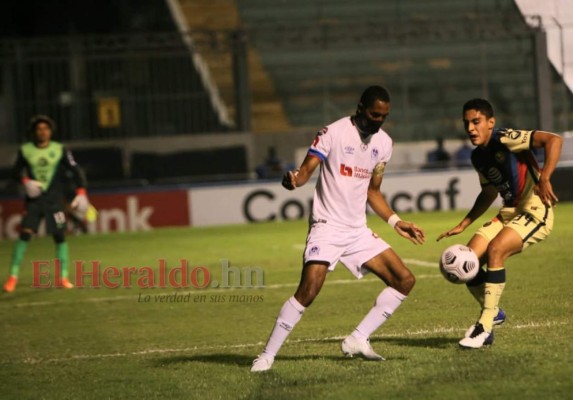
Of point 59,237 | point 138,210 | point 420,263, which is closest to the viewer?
point 59,237

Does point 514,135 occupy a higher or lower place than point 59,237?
higher

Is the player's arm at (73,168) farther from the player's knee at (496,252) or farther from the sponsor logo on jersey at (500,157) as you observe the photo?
the player's knee at (496,252)

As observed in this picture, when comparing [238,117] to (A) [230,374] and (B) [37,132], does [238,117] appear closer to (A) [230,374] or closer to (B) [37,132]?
(B) [37,132]

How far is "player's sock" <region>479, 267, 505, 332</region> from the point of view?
829 cm

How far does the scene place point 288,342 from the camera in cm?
958

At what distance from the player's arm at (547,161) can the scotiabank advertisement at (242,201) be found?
1650 centimetres

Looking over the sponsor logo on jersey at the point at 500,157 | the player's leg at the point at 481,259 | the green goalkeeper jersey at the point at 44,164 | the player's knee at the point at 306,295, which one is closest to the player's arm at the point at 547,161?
the sponsor logo on jersey at the point at 500,157

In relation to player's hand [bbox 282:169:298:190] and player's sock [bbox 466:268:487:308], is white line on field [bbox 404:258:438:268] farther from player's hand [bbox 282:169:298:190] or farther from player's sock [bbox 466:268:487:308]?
player's hand [bbox 282:169:298:190]

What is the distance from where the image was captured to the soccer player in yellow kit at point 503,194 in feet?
27.5

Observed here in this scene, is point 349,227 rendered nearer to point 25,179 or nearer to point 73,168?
point 73,168

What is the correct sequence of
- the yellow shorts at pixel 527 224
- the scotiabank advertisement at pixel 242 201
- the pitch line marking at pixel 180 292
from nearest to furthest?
the yellow shorts at pixel 527 224 → the pitch line marking at pixel 180 292 → the scotiabank advertisement at pixel 242 201

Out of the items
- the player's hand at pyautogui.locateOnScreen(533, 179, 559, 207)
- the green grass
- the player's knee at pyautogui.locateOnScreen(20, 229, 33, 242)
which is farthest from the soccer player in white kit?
the player's knee at pyautogui.locateOnScreen(20, 229, 33, 242)

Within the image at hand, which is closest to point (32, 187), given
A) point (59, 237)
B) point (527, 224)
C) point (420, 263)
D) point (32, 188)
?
point (32, 188)

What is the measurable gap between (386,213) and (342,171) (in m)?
0.59
